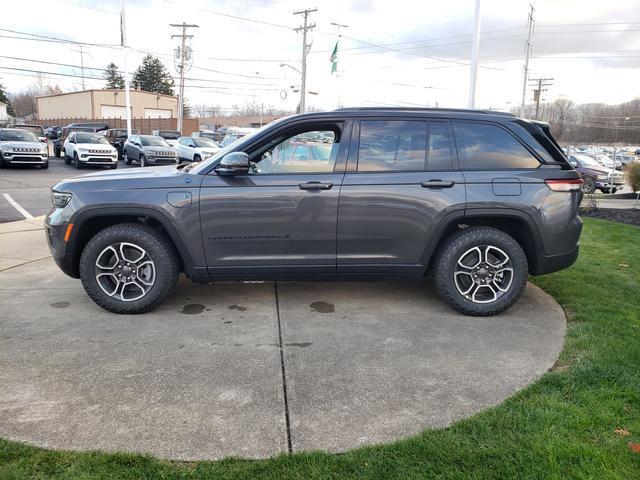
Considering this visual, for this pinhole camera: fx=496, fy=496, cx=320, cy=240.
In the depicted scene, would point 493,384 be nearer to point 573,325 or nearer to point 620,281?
point 573,325

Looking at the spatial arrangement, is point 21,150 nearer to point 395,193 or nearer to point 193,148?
point 193,148

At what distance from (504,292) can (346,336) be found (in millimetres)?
1523

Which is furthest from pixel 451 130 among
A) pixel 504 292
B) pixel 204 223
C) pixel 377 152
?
pixel 204 223

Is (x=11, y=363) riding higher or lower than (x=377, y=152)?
lower

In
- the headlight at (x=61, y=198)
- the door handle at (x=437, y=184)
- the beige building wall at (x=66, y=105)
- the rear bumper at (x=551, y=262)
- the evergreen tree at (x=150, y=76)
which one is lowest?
the rear bumper at (x=551, y=262)

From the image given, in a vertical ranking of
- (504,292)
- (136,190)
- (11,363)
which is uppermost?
(136,190)

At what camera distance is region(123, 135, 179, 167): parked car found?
22156 mm

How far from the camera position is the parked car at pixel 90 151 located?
21.8 meters


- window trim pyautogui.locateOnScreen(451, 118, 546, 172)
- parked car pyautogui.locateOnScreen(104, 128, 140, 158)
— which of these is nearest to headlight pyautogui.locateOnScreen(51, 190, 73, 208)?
window trim pyautogui.locateOnScreen(451, 118, 546, 172)

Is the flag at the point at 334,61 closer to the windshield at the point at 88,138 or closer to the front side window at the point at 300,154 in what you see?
the windshield at the point at 88,138

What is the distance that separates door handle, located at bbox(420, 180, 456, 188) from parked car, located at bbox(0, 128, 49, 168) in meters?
20.5

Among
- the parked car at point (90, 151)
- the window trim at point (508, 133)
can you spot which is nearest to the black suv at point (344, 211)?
the window trim at point (508, 133)

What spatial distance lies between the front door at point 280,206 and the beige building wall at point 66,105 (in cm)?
6909

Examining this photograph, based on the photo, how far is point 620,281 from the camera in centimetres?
541
